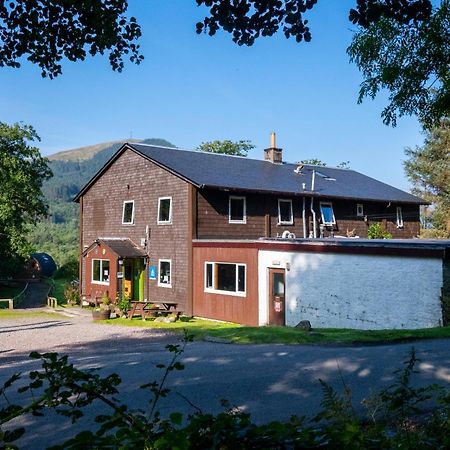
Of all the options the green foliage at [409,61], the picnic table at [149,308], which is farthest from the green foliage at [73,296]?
the green foliage at [409,61]

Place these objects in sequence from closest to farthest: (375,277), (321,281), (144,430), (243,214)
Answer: (144,430) < (375,277) < (321,281) < (243,214)

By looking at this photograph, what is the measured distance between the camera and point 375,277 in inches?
685

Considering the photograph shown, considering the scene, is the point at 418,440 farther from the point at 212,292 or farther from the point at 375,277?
the point at 212,292

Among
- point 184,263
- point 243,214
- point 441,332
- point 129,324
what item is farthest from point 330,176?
point 441,332

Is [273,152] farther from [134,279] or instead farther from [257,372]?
[257,372]

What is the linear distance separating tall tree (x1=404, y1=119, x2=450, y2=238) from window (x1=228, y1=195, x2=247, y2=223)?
27586 mm

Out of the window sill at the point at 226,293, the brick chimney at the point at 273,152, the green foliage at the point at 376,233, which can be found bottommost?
the window sill at the point at 226,293

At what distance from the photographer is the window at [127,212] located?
28.6m

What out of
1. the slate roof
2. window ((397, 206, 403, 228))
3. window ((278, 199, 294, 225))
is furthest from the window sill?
window ((397, 206, 403, 228))

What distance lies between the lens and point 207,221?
2467 centimetres

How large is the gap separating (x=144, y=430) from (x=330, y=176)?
32.3m

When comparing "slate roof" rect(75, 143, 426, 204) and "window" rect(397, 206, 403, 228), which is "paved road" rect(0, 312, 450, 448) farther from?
"window" rect(397, 206, 403, 228)

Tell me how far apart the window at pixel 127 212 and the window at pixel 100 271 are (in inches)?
98.8

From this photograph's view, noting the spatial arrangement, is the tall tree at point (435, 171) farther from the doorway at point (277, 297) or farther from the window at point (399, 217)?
the doorway at point (277, 297)
